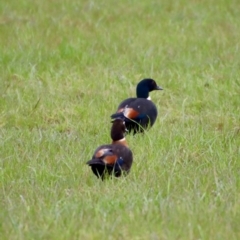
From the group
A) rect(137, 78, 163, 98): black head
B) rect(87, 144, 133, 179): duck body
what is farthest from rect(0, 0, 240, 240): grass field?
rect(137, 78, 163, 98): black head

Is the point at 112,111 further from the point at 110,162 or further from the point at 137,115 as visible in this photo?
the point at 110,162

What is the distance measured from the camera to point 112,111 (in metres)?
8.65

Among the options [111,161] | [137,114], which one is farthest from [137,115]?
[111,161]

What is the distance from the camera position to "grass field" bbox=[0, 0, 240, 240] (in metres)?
5.15

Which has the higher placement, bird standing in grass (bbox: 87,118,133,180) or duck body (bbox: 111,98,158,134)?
bird standing in grass (bbox: 87,118,133,180)

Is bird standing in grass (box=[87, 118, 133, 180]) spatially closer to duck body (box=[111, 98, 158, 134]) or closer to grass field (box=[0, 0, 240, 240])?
grass field (box=[0, 0, 240, 240])

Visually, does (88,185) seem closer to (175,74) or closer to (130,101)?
(130,101)

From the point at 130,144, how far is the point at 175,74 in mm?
3068

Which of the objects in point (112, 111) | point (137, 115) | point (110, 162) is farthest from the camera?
point (112, 111)

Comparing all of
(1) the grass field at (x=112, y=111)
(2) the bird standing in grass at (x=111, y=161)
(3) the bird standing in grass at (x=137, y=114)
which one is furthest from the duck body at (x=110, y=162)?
(3) the bird standing in grass at (x=137, y=114)

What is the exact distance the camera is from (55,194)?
18.9ft

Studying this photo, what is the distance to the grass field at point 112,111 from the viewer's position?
16.9 ft

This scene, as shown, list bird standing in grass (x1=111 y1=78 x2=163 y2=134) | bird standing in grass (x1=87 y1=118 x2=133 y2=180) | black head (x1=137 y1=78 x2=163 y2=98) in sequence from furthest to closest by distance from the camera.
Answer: black head (x1=137 y1=78 x2=163 y2=98)
bird standing in grass (x1=111 y1=78 x2=163 y2=134)
bird standing in grass (x1=87 y1=118 x2=133 y2=180)

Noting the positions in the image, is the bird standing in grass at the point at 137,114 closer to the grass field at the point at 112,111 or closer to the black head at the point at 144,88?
the grass field at the point at 112,111
